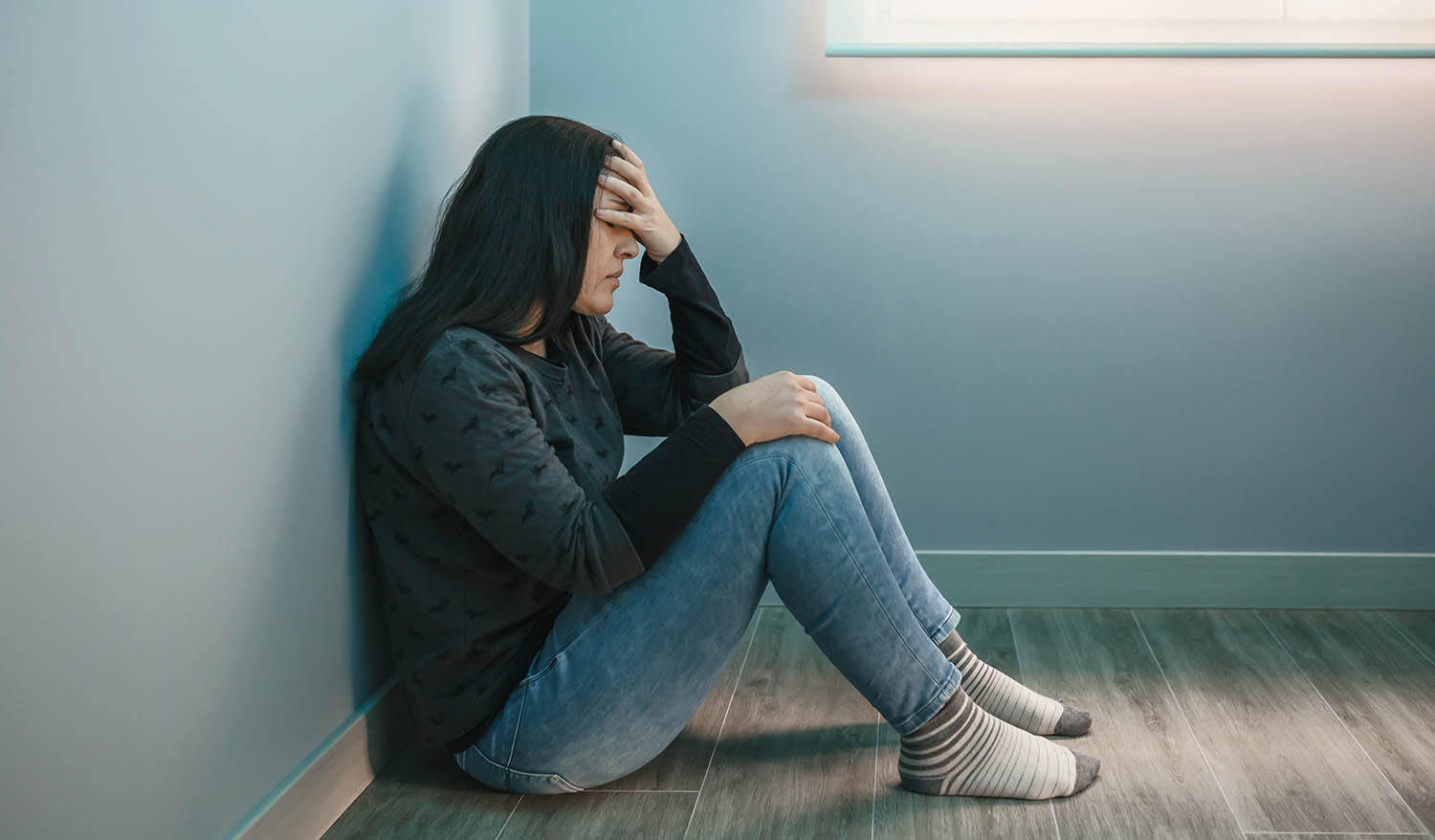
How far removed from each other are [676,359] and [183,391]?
2.66 ft

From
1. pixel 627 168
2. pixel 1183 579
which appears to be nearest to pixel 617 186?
pixel 627 168

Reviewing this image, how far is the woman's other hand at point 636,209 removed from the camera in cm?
153

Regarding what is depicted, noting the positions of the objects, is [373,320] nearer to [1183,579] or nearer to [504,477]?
[504,477]

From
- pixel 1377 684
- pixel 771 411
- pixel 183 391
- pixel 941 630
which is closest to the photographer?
pixel 183 391

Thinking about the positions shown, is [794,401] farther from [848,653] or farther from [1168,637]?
[1168,637]

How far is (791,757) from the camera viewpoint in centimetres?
168

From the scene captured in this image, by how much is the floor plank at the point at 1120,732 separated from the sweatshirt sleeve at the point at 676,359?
702 millimetres

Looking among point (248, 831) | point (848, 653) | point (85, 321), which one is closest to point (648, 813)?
point (848, 653)

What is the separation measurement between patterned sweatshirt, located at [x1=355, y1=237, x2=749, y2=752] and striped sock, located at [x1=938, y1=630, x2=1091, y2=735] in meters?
0.52

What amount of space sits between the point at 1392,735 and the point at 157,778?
1573 millimetres

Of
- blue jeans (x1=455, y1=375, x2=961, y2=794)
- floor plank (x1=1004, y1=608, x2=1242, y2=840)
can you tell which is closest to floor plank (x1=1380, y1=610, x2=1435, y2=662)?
floor plank (x1=1004, y1=608, x2=1242, y2=840)

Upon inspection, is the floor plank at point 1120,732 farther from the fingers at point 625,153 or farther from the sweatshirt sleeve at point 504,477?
the fingers at point 625,153

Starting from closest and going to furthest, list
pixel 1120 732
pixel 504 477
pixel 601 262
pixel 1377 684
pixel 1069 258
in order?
pixel 504 477 → pixel 601 262 → pixel 1120 732 → pixel 1377 684 → pixel 1069 258

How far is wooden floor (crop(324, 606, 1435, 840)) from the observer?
1.47 m
